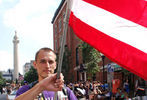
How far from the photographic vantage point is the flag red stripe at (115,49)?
10.0ft

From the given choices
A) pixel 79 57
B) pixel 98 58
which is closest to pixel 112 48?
pixel 98 58

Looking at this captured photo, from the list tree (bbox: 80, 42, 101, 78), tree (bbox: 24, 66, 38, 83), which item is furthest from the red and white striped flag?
tree (bbox: 24, 66, 38, 83)

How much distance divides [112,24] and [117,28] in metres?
0.09

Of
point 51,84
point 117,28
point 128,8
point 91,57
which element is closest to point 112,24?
point 117,28

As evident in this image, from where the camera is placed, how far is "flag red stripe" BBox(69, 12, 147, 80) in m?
3.06

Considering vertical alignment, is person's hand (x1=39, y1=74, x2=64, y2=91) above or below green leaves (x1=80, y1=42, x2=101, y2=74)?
below

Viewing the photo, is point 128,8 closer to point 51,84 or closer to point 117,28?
point 117,28

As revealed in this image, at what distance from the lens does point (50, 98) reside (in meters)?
2.81

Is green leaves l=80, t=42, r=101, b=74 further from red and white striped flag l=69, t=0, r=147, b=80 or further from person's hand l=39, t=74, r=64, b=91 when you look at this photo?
person's hand l=39, t=74, r=64, b=91

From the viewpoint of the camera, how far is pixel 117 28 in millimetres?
3285

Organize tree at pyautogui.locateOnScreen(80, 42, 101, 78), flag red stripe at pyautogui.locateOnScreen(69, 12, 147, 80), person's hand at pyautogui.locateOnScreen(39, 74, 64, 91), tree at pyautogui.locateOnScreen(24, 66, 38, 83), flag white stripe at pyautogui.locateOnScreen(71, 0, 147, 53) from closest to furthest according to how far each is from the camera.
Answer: person's hand at pyautogui.locateOnScreen(39, 74, 64, 91) → flag red stripe at pyautogui.locateOnScreen(69, 12, 147, 80) → flag white stripe at pyautogui.locateOnScreen(71, 0, 147, 53) → tree at pyautogui.locateOnScreen(80, 42, 101, 78) → tree at pyautogui.locateOnScreen(24, 66, 38, 83)

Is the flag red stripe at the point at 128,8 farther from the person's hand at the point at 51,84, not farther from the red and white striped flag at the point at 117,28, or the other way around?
the person's hand at the point at 51,84

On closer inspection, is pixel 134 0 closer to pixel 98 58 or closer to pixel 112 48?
pixel 112 48

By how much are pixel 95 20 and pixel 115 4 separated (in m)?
0.33
